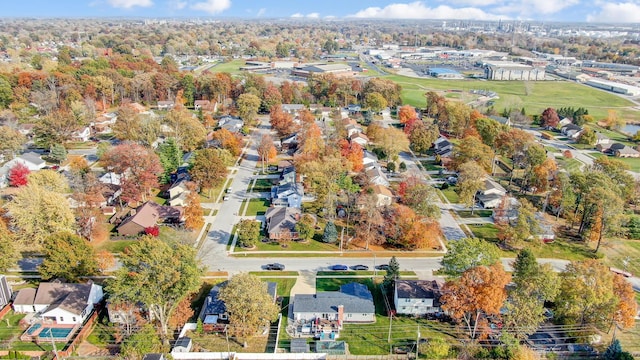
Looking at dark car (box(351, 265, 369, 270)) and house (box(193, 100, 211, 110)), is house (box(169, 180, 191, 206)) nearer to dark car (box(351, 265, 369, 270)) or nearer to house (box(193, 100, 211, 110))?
dark car (box(351, 265, 369, 270))

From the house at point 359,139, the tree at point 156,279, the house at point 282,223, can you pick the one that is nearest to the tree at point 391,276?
the house at point 282,223

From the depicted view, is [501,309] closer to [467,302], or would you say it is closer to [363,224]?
[467,302]

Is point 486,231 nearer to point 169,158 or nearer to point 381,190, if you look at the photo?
point 381,190

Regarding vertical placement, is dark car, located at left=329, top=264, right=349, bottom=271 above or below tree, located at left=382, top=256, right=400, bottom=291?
below

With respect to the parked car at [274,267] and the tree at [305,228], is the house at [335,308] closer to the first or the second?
the parked car at [274,267]

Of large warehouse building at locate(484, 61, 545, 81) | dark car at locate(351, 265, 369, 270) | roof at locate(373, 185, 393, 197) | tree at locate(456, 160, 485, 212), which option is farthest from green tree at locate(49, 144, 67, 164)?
large warehouse building at locate(484, 61, 545, 81)

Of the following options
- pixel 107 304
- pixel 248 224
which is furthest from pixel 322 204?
pixel 107 304

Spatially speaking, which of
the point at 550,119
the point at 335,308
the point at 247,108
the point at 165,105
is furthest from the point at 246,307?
the point at 550,119
